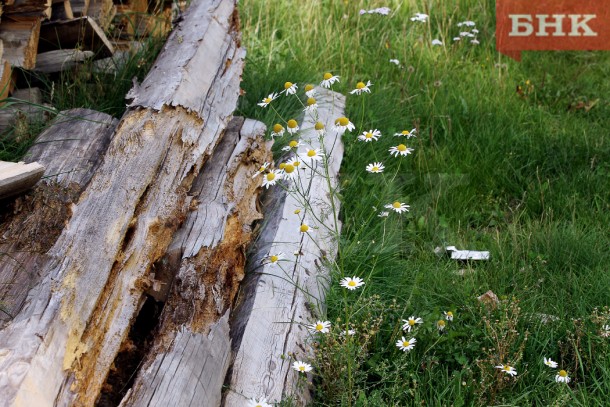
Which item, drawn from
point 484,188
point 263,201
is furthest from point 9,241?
point 484,188

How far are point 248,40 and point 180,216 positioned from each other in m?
2.46

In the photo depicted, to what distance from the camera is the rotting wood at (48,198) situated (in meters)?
2.41

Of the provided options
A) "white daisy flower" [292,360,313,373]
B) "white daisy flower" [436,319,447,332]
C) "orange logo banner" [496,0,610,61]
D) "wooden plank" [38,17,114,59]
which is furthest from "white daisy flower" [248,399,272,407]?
"orange logo banner" [496,0,610,61]

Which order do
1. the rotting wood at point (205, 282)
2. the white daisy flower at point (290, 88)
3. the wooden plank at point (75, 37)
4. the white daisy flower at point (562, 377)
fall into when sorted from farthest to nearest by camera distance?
the wooden plank at point (75, 37) → the white daisy flower at point (290, 88) → the white daisy flower at point (562, 377) → the rotting wood at point (205, 282)

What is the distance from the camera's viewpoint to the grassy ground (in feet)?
8.70

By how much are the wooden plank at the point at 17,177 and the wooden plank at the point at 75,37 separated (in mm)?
1350

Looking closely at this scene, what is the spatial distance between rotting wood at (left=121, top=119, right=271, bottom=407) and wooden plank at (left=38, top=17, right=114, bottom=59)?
41.6 inches

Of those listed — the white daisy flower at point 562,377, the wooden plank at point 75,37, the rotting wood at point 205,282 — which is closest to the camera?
the rotting wood at point 205,282

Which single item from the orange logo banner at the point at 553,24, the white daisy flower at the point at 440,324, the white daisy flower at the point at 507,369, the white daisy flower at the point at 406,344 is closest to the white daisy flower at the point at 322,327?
the white daisy flower at the point at 406,344

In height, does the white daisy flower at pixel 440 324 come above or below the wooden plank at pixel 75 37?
below

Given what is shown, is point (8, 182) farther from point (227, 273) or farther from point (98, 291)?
point (227, 273)

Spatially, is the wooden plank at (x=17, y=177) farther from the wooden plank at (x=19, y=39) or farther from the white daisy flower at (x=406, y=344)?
the white daisy flower at (x=406, y=344)

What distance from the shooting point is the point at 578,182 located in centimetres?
397

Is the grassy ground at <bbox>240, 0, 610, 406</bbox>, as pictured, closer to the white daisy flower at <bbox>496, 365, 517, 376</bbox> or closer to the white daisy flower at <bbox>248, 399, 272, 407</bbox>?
the white daisy flower at <bbox>496, 365, 517, 376</bbox>
